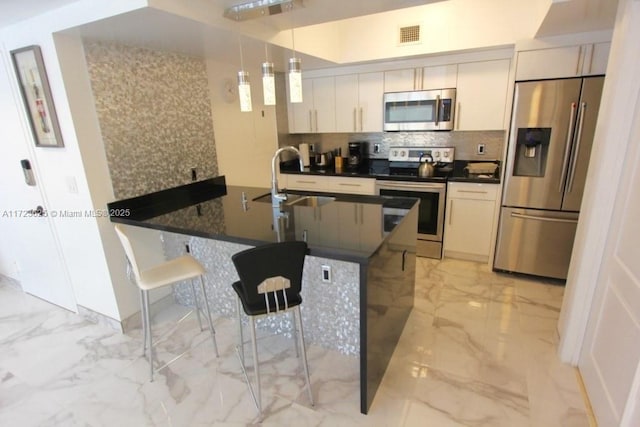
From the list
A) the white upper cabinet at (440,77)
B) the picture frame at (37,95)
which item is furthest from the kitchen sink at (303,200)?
the white upper cabinet at (440,77)

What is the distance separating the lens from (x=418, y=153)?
13.3 ft

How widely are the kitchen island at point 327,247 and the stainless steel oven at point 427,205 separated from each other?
1161 mm

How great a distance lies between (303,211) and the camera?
2.27 meters

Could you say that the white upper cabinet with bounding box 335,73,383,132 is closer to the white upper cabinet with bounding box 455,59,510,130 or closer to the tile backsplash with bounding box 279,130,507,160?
the tile backsplash with bounding box 279,130,507,160

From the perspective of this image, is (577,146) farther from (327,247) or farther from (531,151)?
(327,247)

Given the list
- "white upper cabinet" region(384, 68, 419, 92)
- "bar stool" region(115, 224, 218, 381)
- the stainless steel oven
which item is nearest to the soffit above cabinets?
"white upper cabinet" region(384, 68, 419, 92)

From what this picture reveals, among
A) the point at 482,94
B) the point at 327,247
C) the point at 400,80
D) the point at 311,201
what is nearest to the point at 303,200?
the point at 311,201

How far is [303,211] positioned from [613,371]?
1855 millimetres

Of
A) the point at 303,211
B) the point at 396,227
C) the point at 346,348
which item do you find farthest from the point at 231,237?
the point at 346,348

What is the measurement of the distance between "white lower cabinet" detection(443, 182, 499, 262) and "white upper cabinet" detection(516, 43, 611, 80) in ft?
3.42

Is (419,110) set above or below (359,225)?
above

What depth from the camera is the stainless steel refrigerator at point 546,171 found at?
8.77 feet

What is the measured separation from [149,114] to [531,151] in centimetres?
325

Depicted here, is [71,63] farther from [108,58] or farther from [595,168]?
[595,168]
